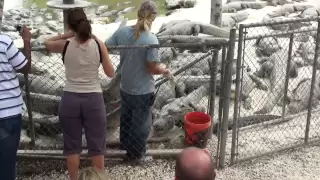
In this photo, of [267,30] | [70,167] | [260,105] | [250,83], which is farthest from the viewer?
[267,30]

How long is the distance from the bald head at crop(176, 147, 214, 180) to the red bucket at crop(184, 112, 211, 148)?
243 cm

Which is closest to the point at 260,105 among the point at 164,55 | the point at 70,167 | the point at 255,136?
the point at 255,136

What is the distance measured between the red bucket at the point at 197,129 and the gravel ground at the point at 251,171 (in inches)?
13.7

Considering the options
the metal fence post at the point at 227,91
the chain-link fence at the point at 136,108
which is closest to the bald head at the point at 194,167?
the chain-link fence at the point at 136,108

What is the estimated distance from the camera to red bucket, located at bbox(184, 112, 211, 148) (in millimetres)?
5008

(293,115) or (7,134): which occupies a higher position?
(7,134)

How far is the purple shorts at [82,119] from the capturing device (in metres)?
4.12

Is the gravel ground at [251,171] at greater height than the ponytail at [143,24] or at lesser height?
lesser

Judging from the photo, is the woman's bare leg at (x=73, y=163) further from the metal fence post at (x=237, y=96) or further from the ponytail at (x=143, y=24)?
the metal fence post at (x=237, y=96)

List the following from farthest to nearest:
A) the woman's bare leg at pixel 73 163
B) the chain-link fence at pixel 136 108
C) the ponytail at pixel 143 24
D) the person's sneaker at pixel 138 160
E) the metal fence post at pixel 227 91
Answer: the person's sneaker at pixel 138 160, the chain-link fence at pixel 136 108, the metal fence post at pixel 227 91, the ponytail at pixel 143 24, the woman's bare leg at pixel 73 163

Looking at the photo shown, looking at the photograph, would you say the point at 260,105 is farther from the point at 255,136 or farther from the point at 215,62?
the point at 215,62

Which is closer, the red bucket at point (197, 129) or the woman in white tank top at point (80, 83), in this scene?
the woman in white tank top at point (80, 83)

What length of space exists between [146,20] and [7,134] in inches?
64.5

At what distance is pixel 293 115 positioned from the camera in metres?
6.35
